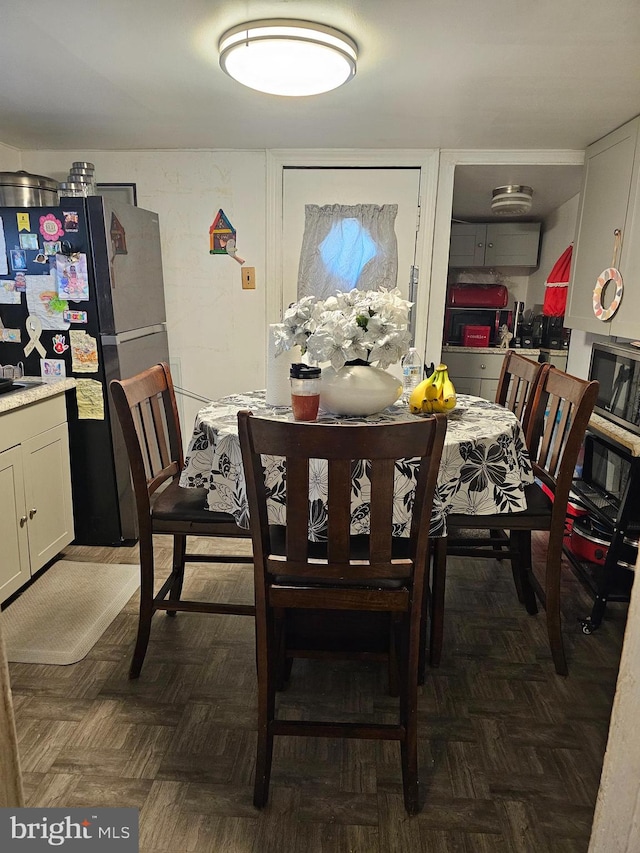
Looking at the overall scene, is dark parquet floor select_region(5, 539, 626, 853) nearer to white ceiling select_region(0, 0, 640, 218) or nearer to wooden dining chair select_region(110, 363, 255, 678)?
wooden dining chair select_region(110, 363, 255, 678)

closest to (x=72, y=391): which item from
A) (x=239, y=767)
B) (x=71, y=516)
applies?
(x=71, y=516)

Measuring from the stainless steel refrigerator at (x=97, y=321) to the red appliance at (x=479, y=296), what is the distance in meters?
3.03

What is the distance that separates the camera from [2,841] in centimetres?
107

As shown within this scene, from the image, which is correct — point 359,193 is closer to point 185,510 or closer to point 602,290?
point 602,290

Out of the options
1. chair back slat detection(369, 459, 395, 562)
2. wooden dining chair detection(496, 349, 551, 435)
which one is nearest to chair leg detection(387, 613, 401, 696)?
chair back slat detection(369, 459, 395, 562)

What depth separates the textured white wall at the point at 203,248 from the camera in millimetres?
3631

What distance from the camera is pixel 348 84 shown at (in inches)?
95.6

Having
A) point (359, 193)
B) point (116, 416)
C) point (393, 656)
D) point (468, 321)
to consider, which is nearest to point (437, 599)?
point (393, 656)

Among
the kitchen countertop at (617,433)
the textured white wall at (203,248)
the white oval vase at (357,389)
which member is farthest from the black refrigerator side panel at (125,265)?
the kitchen countertop at (617,433)

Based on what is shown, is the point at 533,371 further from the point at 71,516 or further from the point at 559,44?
the point at 71,516

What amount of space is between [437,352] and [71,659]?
2.73m

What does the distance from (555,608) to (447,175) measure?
265 centimetres

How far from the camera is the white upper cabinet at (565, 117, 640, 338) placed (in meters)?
2.78

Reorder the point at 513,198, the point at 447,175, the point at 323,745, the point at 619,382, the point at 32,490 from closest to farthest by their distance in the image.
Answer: the point at 323,745, the point at 32,490, the point at 619,382, the point at 447,175, the point at 513,198
